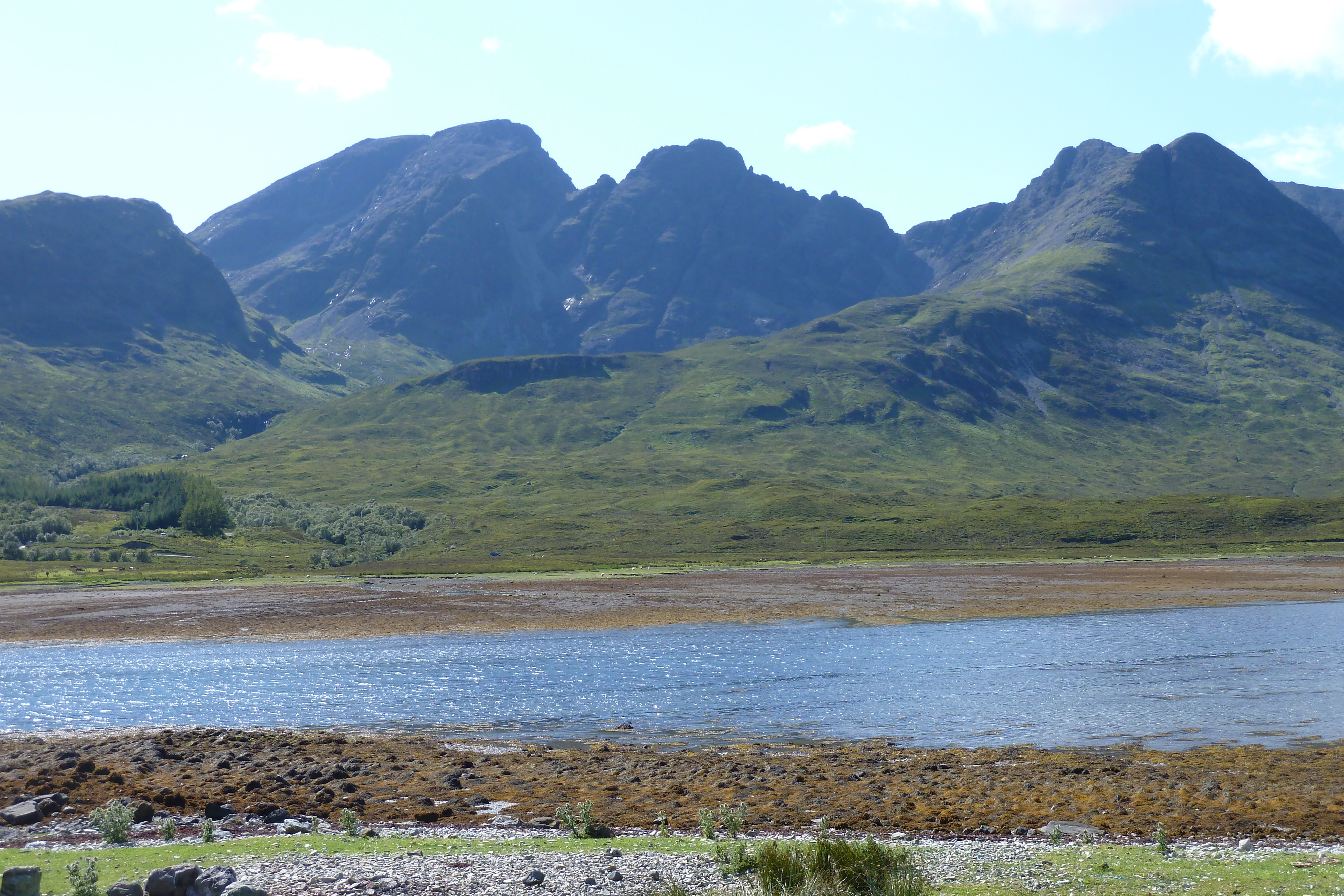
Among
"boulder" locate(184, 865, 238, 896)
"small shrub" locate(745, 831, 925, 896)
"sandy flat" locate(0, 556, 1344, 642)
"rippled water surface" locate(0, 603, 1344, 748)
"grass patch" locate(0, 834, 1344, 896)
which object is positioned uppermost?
"small shrub" locate(745, 831, 925, 896)

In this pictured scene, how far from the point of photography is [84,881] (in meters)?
18.9

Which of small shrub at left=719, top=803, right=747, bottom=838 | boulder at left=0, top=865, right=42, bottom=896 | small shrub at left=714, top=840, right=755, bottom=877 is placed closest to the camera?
boulder at left=0, top=865, right=42, bottom=896

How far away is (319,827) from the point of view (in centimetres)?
2688

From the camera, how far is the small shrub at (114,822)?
25016 mm

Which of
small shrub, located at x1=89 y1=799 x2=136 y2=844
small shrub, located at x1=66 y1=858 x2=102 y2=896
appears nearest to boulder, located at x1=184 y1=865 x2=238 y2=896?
small shrub, located at x1=66 y1=858 x2=102 y2=896

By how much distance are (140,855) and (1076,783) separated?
84.0ft

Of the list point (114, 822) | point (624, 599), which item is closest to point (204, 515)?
point (624, 599)

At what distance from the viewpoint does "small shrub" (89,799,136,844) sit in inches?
985

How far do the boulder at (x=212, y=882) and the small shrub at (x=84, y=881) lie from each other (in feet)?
5.88

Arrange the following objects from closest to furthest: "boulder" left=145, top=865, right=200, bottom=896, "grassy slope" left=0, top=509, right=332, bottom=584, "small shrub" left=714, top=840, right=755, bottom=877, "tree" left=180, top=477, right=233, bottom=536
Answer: "boulder" left=145, top=865, right=200, bottom=896 < "small shrub" left=714, top=840, right=755, bottom=877 < "grassy slope" left=0, top=509, right=332, bottom=584 < "tree" left=180, top=477, right=233, bottom=536

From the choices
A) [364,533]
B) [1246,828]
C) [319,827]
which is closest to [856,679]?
[1246,828]

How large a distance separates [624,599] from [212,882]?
81105 mm

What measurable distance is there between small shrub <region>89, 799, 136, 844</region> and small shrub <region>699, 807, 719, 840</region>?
47.7 ft

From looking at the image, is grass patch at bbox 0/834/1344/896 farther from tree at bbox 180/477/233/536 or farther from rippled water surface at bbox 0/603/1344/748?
tree at bbox 180/477/233/536
